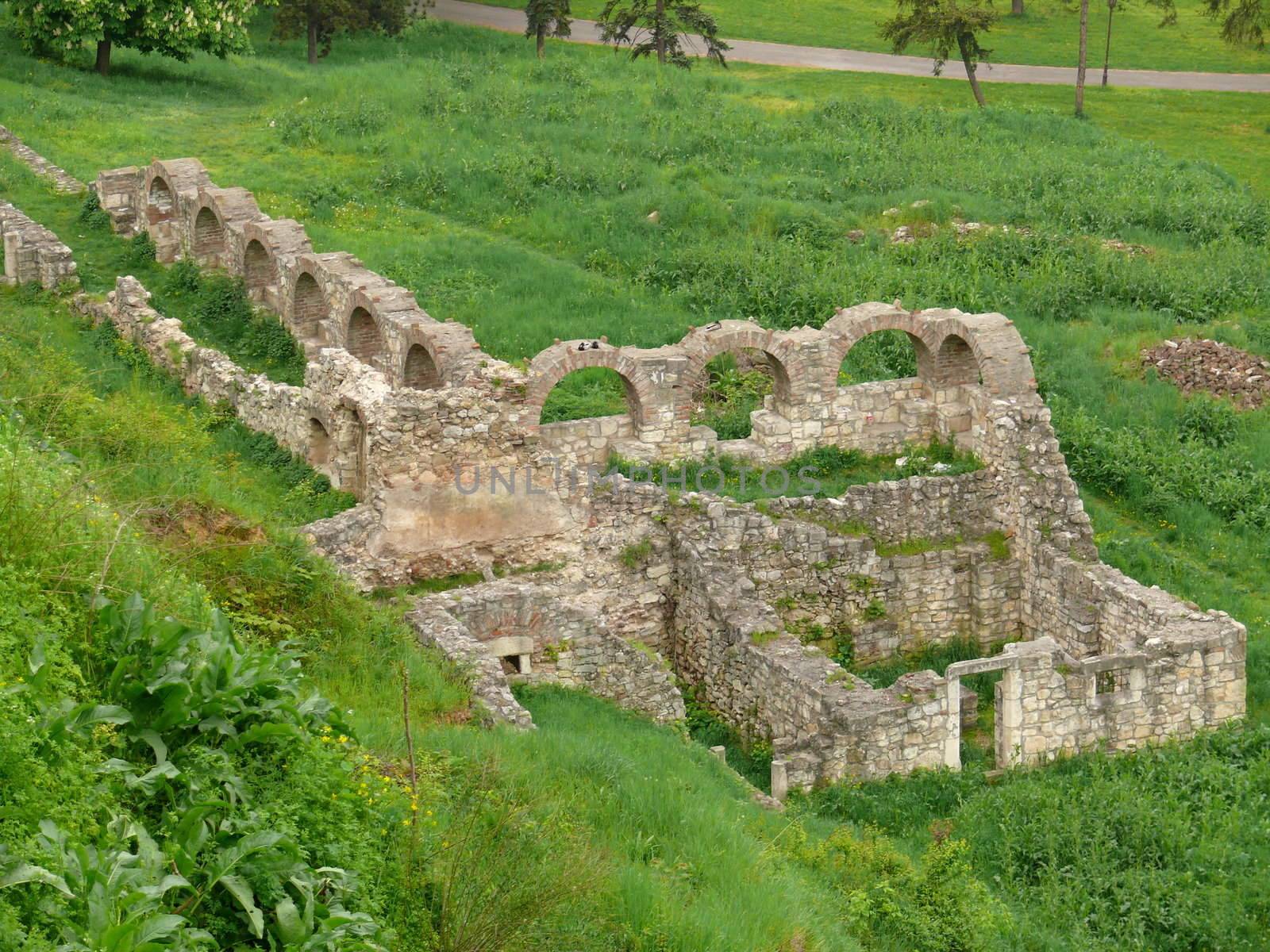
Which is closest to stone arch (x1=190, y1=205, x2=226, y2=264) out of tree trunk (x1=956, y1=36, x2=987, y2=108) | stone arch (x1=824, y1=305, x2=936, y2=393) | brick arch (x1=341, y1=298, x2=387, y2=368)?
brick arch (x1=341, y1=298, x2=387, y2=368)

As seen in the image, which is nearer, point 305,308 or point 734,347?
point 734,347

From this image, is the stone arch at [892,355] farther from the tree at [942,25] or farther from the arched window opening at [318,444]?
the tree at [942,25]

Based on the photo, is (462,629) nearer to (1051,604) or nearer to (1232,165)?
(1051,604)

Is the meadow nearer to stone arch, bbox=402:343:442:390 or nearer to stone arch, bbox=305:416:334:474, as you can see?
stone arch, bbox=305:416:334:474

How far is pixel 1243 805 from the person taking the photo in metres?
15.8

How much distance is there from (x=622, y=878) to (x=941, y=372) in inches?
456

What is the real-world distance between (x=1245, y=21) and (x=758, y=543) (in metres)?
29.5

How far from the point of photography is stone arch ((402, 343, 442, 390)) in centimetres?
2097

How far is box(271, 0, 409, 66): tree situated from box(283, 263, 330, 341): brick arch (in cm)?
1588

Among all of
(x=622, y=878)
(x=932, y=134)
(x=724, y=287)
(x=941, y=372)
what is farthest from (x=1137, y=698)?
(x=932, y=134)

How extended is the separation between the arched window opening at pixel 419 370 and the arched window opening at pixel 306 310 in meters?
2.95

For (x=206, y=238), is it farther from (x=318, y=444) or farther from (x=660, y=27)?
(x=660, y=27)

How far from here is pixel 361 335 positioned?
2270 cm

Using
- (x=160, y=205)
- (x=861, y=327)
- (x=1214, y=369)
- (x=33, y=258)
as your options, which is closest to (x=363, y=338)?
(x=33, y=258)
